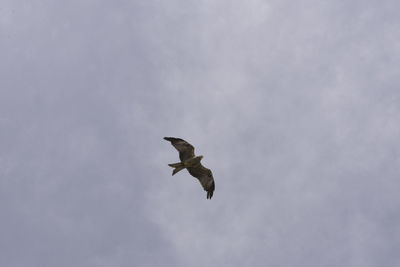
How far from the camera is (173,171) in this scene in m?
36.4

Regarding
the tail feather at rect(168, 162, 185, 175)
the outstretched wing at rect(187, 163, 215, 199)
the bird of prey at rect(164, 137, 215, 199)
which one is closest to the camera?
the tail feather at rect(168, 162, 185, 175)

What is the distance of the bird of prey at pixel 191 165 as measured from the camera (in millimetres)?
37031

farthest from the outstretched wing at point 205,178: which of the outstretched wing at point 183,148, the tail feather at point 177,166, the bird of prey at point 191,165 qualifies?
the tail feather at point 177,166

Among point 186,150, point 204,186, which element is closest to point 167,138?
point 186,150

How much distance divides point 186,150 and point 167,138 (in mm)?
2088

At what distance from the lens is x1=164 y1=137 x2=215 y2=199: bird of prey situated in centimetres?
3703

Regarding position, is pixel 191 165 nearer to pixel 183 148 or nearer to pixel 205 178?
pixel 183 148

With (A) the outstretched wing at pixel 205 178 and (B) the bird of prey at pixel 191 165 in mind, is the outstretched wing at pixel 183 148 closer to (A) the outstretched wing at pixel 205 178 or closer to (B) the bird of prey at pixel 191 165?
(B) the bird of prey at pixel 191 165

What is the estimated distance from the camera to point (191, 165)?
37656 mm

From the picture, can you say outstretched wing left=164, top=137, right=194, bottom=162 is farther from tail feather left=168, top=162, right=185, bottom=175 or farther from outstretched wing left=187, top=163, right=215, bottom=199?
outstretched wing left=187, top=163, right=215, bottom=199

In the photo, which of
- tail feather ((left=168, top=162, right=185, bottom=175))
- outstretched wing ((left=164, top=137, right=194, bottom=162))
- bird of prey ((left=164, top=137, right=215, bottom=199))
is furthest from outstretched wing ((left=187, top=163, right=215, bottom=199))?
tail feather ((left=168, top=162, right=185, bottom=175))

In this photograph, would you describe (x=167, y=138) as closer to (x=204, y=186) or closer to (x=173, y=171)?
(x=173, y=171)

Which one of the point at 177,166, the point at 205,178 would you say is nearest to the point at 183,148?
the point at 177,166

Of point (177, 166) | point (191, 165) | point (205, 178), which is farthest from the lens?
point (205, 178)
